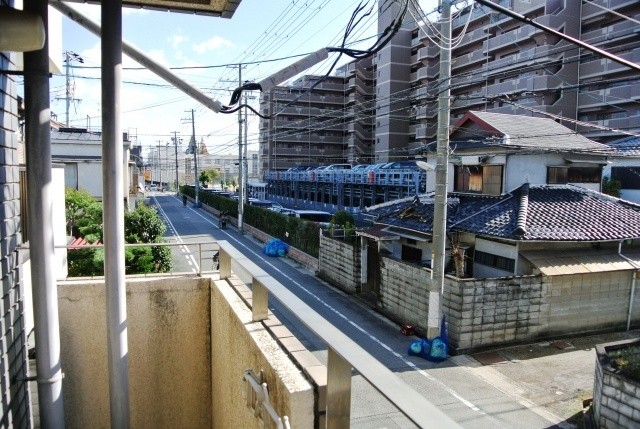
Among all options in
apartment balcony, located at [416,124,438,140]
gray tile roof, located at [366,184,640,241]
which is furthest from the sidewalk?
apartment balcony, located at [416,124,438,140]

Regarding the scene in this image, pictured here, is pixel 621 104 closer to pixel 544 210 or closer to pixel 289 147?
pixel 544 210

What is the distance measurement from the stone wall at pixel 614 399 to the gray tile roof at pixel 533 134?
9.73 meters

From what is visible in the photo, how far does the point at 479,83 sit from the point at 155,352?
4476 cm

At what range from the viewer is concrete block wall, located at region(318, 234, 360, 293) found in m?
18.1

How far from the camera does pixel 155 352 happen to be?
22.2ft

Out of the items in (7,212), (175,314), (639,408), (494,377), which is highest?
(7,212)

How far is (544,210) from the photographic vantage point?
15.0 meters

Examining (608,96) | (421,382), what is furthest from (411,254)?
(608,96)

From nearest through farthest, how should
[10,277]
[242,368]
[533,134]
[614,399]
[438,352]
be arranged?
1. [10,277]
2. [242,368]
3. [614,399]
4. [438,352]
5. [533,134]

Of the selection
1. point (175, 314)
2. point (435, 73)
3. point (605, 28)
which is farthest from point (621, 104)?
point (175, 314)

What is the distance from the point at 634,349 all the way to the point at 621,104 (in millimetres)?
31905

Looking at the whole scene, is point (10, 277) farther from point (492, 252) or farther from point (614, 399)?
point (492, 252)

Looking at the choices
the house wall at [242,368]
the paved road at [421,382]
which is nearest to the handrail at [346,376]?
the house wall at [242,368]

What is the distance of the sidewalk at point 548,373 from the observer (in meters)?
9.33
